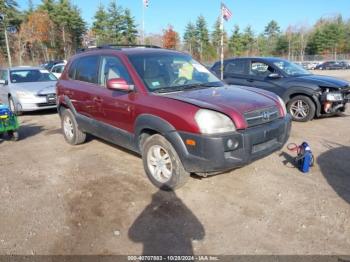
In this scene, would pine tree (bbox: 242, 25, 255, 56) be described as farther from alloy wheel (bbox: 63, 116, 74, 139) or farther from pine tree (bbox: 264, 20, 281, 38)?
alloy wheel (bbox: 63, 116, 74, 139)

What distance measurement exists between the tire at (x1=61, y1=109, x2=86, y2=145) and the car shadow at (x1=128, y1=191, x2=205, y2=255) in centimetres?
301

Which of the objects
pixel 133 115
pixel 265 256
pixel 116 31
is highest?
pixel 116 31

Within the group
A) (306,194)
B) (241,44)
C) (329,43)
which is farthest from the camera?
(329,43)

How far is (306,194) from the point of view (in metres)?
4.20

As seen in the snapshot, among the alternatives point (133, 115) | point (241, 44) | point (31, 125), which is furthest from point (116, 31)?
point (133, 115)

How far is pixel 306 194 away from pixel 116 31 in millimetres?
54885

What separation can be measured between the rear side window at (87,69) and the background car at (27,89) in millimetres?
4559

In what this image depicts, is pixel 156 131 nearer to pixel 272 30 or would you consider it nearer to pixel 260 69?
pixel 260 69

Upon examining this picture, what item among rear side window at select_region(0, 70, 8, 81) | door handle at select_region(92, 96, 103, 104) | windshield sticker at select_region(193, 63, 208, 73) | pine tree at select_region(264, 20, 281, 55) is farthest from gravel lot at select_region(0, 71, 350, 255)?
pine tree at select_region(264, 20, 281, 55)

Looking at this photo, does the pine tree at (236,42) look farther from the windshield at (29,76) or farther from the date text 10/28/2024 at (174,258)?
the date text 10/28/2024 at (174,258)

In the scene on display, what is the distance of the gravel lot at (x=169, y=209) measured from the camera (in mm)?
3244

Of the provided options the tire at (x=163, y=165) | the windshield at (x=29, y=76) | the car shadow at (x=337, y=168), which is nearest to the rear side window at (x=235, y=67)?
the car shadow at (x=337, y=168)

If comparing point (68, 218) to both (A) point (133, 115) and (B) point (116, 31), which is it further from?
(B) point (116, 31)

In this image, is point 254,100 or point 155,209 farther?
point 254,100
